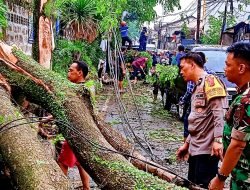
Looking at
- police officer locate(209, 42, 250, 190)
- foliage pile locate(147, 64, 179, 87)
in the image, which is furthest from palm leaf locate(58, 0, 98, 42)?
police officer locate(209, 42, 250, 190)

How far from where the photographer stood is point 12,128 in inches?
177

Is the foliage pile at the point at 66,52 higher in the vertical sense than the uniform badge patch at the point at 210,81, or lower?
lower

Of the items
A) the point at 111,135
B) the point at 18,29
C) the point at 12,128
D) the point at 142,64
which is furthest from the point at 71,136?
the point at 142,64

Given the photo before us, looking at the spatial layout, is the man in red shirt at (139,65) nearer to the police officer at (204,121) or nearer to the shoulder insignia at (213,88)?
the police officer at (204,121)

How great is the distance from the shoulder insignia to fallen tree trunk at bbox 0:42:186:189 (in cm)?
103

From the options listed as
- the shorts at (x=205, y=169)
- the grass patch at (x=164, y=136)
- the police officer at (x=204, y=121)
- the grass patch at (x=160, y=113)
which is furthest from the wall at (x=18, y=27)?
the shorts at (x=205, y=169)

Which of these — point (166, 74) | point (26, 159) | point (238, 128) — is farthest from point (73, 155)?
point (166, 74)

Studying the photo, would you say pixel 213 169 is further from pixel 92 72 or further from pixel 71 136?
pixel 92 72

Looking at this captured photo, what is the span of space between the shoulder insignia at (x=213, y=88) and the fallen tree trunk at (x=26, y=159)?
1610mm

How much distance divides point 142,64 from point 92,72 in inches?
297

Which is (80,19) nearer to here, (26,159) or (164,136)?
(164,136)

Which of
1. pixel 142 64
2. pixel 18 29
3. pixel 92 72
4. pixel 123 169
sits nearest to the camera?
pixel 123 169

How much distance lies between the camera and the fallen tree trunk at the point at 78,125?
3.99 meters

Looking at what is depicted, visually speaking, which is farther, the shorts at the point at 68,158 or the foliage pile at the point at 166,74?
the foliage pile at the point at 166,74
